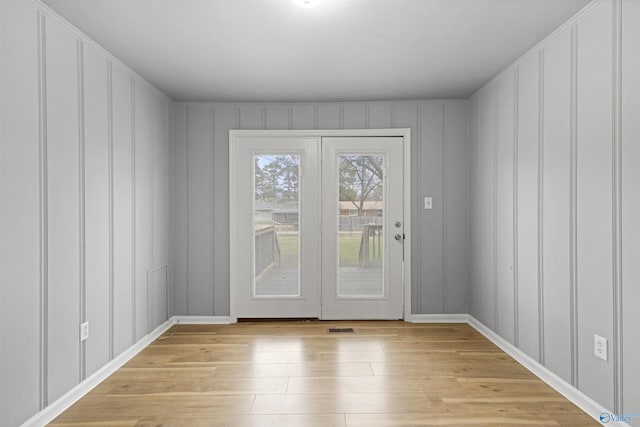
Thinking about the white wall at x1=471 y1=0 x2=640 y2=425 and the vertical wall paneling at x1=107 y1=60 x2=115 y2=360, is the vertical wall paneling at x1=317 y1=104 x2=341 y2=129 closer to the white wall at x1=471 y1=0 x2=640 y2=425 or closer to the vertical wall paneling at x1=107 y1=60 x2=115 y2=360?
the white wall at x1=471 y1=0 x2=640 y2=425

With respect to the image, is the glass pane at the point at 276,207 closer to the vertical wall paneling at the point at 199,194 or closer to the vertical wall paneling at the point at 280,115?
the vertical wall paneling at the point at 280,115

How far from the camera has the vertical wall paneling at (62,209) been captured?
2.19m

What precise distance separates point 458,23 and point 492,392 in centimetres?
235

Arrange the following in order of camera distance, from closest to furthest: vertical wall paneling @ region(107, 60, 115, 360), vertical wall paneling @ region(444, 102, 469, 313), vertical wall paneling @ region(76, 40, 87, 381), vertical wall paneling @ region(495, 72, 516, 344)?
vertical wall paneling @ region(76, 40, 87, 381)
vertical wall paneling @ region(107, 60, 115, 360)
vertical wall paneling @ region(495, 72, 516, 344)
vertical wall paneling @ region(444, 102, 469, 313)

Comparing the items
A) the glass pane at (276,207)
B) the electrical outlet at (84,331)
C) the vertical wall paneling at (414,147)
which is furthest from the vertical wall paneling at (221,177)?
the vertical wall paneling at (414,147)

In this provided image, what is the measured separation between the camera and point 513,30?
2480 millimetres

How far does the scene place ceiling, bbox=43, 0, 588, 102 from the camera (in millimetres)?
2188

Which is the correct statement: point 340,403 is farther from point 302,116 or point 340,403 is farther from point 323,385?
point 302,116

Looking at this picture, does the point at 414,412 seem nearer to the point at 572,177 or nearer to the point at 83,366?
the point at 572,177

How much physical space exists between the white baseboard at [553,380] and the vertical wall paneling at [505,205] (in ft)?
0.27

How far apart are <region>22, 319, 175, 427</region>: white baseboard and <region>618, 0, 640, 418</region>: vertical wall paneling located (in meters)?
3.10

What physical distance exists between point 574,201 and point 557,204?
16 centimetres

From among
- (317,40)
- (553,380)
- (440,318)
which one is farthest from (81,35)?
(440,318)

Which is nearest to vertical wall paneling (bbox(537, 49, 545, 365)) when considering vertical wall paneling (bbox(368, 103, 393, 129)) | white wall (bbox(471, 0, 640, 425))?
white wall (bbox(471, 0, 640, 425))
